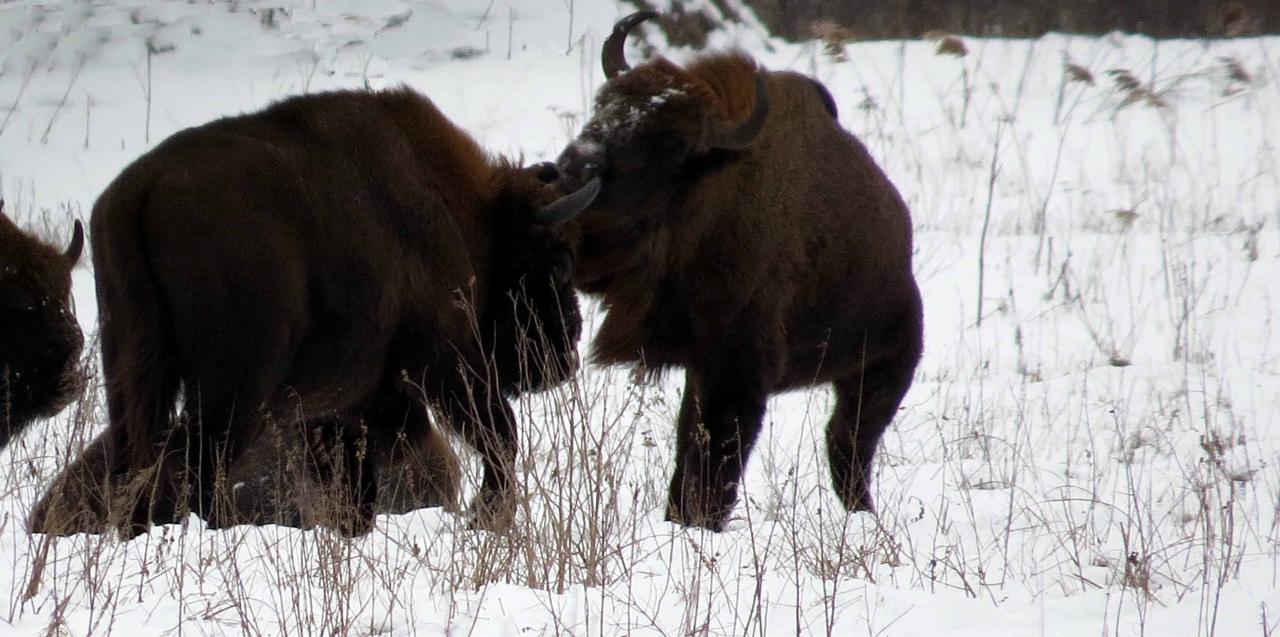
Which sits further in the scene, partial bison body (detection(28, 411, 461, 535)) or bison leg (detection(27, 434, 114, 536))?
partial bison body (detection(28, 411, 461, 535))

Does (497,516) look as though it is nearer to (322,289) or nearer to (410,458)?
(322,289)

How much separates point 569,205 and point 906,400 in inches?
119

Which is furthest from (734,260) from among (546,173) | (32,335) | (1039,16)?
(1039,16)

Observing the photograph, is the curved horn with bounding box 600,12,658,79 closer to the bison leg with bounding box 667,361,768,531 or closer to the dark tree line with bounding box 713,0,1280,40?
the bison leg with bounding box 667,361,768,531

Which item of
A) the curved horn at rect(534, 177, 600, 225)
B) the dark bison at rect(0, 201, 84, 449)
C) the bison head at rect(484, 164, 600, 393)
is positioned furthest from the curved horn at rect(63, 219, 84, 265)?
the curved horn at rect(534, 177, 600, 225)

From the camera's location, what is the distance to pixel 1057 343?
9.23 metres

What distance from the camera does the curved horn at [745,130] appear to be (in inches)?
233

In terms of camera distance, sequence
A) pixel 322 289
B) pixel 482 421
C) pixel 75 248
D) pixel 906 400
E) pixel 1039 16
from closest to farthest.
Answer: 1. pixel 322 289
2. pixel 75 248
3. pixel 482 421
4. pixel 906 400
5. pixel 1039 16

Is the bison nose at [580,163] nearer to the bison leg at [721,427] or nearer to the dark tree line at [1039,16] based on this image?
the bison leg at [721,427]

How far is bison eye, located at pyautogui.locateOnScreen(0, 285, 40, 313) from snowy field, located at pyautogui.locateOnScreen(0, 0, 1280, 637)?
1.25 feet

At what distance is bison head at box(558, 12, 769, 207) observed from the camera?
6031 millimetres

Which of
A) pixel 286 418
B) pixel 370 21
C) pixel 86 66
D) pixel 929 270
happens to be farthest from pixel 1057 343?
pixel 86 66

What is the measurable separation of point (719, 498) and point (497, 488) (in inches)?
33.8

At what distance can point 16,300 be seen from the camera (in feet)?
16.9
